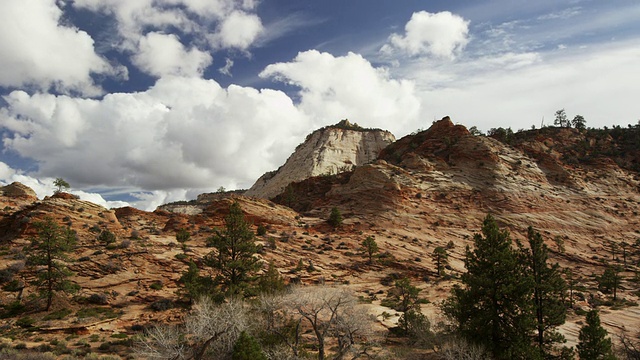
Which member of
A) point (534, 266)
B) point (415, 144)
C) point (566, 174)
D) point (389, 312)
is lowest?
point (389, 312)

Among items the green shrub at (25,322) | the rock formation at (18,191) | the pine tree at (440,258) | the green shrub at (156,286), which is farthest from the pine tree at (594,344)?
the rock formation at (18,191)

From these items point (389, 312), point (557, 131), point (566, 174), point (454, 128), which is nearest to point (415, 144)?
point (454, 128)

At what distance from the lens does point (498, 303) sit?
1003 inches

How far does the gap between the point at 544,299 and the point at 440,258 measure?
99.2ft

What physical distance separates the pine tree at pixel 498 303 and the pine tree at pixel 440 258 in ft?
84.9

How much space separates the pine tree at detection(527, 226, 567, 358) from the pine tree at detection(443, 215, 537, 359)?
1.11 meters

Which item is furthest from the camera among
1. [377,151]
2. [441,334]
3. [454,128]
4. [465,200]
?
[377,151]

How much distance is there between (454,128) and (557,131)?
137 ft

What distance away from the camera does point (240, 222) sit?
37.4 m

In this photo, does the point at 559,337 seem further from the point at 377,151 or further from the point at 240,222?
the point at 377,151

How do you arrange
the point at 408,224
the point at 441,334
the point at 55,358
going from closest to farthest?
the point at 55,358 → the point at 441,334 → the point at 408,224

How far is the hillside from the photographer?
35.3 metres

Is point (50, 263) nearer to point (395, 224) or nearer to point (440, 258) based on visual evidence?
point (440, 258)

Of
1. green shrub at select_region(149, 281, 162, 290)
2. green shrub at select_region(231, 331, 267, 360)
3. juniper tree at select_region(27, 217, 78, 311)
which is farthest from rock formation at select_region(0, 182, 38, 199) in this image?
green shrub at select_region(231, 331, 267, 360)
